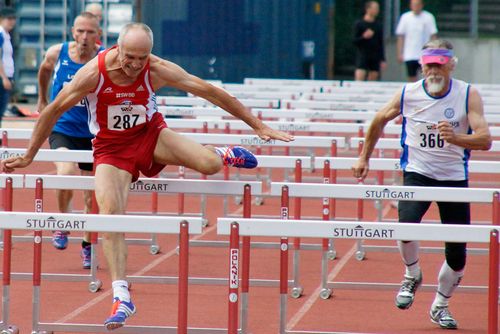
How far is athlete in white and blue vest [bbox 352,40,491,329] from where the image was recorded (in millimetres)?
8516

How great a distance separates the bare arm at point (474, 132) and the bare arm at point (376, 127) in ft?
1.62

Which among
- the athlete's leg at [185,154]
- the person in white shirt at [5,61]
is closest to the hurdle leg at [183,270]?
the athlete's leg at [185,154]

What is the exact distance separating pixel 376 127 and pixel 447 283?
122 cm

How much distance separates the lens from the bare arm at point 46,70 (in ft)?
36.5

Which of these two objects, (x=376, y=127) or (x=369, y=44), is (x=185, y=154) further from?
(x=369, y=44)

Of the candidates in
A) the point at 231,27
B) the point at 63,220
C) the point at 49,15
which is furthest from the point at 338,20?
the point at 63,220

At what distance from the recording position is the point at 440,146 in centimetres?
864

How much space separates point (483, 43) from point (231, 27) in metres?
7.05

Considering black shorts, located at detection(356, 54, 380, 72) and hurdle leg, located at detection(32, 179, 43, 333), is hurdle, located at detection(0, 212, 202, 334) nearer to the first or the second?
hurdle leg, located at detection(32, 179, 43, 333)

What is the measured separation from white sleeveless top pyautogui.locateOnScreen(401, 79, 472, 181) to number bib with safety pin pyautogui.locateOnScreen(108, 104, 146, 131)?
1.92m

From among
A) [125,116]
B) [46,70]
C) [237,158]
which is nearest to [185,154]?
[237,158]

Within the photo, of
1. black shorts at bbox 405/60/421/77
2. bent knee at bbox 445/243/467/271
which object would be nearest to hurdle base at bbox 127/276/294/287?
bent knee at bbox 445/243/467/271

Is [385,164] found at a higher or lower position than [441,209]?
higher

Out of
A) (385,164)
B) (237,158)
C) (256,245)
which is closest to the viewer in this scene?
(237,158)
